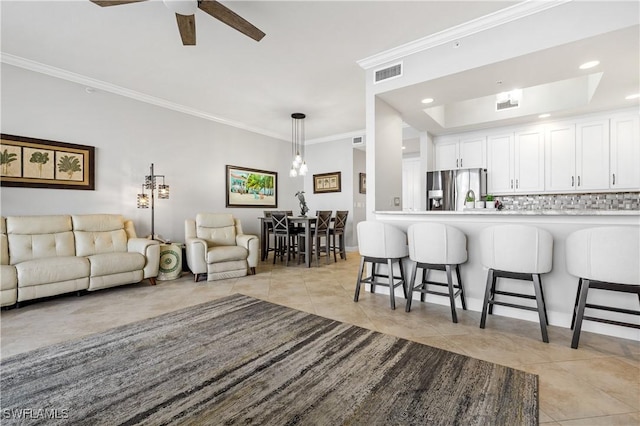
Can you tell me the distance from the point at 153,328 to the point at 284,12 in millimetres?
3009

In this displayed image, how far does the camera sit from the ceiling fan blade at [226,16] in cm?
211

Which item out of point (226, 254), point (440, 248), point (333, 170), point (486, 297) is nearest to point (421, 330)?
point (486, 297)

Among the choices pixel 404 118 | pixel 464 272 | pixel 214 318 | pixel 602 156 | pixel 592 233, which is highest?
pixel 404 118

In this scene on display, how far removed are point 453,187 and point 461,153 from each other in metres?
0.67

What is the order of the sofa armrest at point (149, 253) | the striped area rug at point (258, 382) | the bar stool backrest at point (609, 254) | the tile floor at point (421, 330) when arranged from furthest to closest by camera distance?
the sofa armrest at point (149, 253)
the bar stool backrest at point (609, 254)
the tile floor at point (421, 330)
the striped area rug at point (258, 382)

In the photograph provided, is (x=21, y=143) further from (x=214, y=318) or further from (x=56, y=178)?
(x=214, y=318)

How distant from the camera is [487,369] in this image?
5.91ft

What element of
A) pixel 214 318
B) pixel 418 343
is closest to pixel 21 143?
pixel 214 318

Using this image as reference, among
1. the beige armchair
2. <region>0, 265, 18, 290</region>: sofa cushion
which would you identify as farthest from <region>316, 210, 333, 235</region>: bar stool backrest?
<region>0, 265, 18, 290</region>: sofa cushion

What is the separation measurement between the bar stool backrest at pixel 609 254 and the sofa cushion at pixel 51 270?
15.5 feet

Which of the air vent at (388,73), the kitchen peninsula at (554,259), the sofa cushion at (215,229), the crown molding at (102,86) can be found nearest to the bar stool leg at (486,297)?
the kitchen peninsula at (554,259)

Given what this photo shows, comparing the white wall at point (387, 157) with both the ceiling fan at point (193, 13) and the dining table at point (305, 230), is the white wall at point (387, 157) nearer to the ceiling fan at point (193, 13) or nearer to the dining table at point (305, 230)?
the dining table at point (305, 230)

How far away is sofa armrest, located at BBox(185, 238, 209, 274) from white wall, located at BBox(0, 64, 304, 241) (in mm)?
1116

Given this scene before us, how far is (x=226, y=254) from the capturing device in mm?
4238
